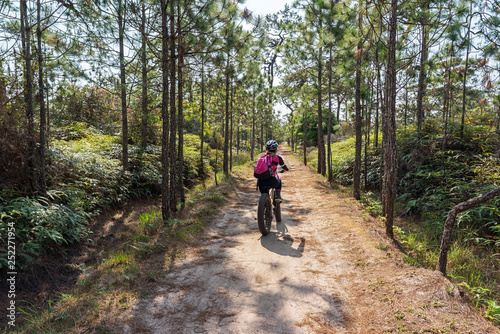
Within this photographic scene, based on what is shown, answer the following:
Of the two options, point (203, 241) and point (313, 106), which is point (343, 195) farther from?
point (313, 106)

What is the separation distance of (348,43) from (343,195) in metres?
5.38

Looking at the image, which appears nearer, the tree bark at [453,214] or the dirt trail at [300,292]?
the dirt trail at [300,292]

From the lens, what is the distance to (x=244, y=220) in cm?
725

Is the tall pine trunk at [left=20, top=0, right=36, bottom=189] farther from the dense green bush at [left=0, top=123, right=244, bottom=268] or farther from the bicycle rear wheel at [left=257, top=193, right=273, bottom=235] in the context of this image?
the bicycle rear wheel at [left=257, top=193, right=273, bottom=235]

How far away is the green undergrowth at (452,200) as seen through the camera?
4512 millimetres

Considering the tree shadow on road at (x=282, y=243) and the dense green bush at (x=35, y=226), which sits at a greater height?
the dense green bush at (x=35, y=226)

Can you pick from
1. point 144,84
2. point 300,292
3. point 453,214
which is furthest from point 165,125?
point 453,214

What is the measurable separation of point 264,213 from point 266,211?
0.23 m

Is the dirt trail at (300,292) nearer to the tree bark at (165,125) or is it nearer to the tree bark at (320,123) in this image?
the tree bark at (165,125)

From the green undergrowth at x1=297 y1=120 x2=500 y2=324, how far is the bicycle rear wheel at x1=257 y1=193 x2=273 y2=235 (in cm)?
279

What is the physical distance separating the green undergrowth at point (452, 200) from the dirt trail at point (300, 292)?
64cm

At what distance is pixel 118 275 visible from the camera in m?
3.98

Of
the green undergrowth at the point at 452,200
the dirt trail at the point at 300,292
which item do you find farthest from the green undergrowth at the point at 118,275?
the green undergrowth at the point at 452,200

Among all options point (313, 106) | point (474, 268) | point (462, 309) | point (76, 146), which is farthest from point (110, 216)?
point (313, 106)
